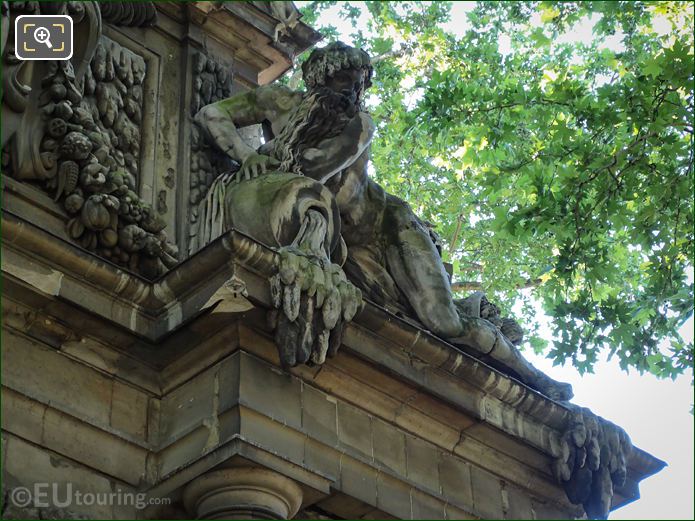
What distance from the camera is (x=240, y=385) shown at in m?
8.76

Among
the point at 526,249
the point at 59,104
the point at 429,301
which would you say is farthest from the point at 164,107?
the point at 526,249

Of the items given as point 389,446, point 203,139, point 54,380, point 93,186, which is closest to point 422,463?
point 389,446

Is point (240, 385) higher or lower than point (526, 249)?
lower

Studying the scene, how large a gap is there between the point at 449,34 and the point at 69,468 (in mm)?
12326

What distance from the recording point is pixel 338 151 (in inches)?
416

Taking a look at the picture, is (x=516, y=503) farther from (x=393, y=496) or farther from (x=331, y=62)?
(x=331, y=62)

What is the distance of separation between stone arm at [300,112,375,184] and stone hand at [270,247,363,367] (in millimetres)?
1404

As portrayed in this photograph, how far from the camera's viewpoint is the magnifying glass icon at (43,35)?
9.60 metres

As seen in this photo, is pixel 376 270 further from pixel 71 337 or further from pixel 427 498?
pixel 71 337

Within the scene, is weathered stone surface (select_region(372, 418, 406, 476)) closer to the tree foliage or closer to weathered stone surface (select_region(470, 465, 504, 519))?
weathered stone surface (select_region(470, 465, 504, 519))

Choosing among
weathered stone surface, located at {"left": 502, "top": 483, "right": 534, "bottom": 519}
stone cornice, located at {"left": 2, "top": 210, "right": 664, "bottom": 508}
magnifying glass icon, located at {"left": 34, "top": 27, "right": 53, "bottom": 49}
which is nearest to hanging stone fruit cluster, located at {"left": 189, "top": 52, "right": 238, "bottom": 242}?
stone cornice, located at {"left": 2, "top": 210, "right": 664, "bottom": 508}

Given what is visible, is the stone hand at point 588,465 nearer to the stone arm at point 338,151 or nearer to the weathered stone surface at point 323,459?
the weathered stone surface at point 323,459

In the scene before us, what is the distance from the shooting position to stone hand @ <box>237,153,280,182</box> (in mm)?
10242

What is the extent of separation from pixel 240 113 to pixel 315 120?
0.58m
